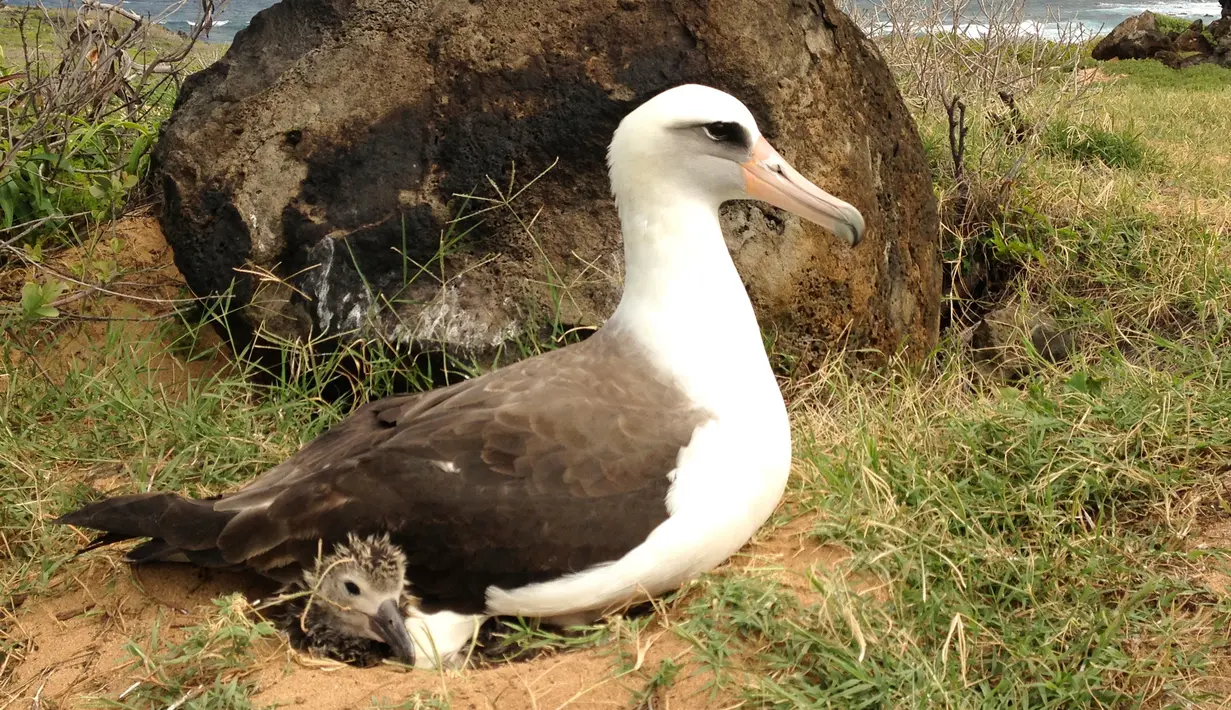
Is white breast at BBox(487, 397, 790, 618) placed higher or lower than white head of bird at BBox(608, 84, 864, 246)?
lower

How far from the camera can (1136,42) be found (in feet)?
51.5

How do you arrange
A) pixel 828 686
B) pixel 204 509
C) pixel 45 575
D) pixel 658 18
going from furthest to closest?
pixel 658 18 < pixel 45 575 < pixel 204 509 < pixel 828 686

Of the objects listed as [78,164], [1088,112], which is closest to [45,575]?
[78,164]

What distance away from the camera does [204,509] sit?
9.46ft

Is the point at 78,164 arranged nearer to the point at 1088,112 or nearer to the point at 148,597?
the point at 148,597

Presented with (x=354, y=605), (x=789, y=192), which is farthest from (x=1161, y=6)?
(x=354, y=605)

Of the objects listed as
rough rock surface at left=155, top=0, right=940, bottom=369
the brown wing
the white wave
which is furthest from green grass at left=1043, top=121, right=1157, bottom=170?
the white wave

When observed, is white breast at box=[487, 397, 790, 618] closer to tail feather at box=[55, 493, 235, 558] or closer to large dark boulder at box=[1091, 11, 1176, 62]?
tail feather at box=[55, 493, 235, 558]

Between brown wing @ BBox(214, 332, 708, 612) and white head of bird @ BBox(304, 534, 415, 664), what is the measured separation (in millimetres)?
41

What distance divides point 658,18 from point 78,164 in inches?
110

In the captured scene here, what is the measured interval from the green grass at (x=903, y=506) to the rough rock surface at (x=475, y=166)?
276mm

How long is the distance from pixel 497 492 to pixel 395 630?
40 centimetres

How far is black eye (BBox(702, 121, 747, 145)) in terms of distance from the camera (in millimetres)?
2965

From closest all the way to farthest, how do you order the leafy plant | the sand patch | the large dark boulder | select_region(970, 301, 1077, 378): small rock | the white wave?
the sand patch → the leafy plant → select_region(970, 301, 1077, 378): small rock → the large dark boulder → the white wave
